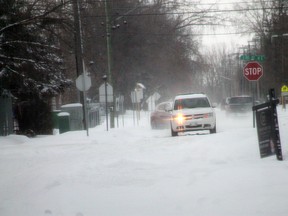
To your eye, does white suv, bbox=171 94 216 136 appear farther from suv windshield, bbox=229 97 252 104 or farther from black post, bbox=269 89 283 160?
suv windshield, bbox=229 97 252 104

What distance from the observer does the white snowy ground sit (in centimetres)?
666

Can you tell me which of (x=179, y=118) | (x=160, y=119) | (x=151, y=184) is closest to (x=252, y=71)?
(x=179, y=118)

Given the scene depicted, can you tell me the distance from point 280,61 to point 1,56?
44387 mm

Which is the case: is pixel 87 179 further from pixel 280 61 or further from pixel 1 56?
pixel 280 61

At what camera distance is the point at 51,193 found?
763 centimetres

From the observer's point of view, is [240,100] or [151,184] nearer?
[151,184]

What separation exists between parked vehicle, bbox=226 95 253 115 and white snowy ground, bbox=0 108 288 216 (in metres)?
21.8

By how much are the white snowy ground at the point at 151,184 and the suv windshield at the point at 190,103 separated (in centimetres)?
894

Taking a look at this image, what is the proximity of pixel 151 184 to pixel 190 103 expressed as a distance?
13.1 metres

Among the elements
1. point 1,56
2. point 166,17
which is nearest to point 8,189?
point 1,56

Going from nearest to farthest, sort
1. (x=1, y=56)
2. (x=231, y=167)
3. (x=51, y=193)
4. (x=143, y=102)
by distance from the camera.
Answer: (x=51, y=193), (x=231, y=167), (x=1, y=56), (x=143, y=102)

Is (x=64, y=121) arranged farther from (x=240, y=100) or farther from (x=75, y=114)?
(x=240, y=100)

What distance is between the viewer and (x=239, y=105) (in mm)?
33281

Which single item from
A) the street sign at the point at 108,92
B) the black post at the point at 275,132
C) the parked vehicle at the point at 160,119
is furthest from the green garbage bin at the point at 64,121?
the black post at the point at 275,132
